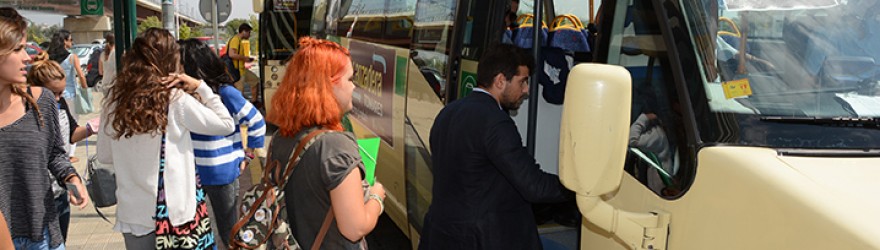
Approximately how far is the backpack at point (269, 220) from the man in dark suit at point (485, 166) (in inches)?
32.7

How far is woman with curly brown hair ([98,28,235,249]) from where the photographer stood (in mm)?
3637

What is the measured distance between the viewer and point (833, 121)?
2404 mm

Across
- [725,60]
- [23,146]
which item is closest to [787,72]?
[725,60]

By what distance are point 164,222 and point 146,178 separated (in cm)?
22

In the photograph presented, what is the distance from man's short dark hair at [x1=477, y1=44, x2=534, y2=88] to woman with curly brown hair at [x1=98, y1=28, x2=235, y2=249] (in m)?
1.37

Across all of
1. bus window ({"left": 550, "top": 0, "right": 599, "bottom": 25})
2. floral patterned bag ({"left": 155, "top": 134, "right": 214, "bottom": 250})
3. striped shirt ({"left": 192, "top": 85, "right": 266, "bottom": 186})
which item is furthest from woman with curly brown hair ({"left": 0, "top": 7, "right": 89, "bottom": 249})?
bus window ({"left": 550, "top": 0, "right": 599, "bottom": 25})

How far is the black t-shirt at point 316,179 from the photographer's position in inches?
110

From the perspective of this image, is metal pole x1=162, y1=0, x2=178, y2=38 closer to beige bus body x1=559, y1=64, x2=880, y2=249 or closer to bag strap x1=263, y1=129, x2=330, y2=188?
bag strap x1=263, y1=129, x2=330, y2=188

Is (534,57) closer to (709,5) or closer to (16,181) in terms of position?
(709,5)

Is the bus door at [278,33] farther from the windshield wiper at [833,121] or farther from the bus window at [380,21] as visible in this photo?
the windshield wiper at [833,121]

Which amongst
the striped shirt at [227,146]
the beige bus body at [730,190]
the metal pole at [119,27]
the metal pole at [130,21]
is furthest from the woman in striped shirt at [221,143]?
the beige bus body at [730,190]

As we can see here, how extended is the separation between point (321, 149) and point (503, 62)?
3.67ft

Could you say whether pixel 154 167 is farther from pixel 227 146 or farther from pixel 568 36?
pixel 568 36

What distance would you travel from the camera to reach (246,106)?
521 centimetres
